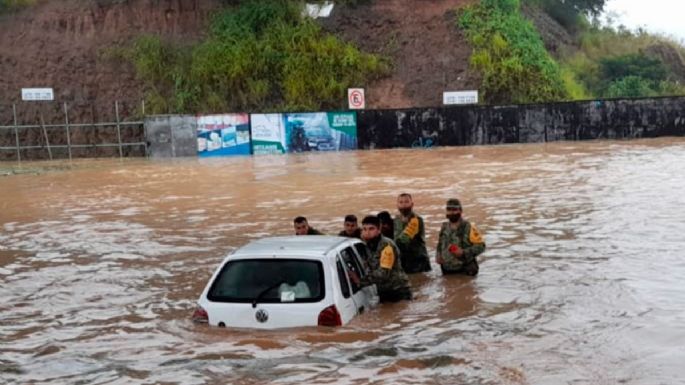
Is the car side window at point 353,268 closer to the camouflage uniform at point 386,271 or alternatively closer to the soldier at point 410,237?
the camouflage uniform at point 386,271

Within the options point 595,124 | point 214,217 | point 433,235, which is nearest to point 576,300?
point 433,235

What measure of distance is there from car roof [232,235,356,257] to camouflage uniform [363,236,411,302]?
608mm

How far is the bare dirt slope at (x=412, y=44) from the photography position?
43938mm

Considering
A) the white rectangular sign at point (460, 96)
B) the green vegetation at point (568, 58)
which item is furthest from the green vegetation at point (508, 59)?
the white rectangular sign at point (460, 96)

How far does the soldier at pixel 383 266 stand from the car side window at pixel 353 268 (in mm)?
131

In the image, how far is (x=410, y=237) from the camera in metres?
12.2

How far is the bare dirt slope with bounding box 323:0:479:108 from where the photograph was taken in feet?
144

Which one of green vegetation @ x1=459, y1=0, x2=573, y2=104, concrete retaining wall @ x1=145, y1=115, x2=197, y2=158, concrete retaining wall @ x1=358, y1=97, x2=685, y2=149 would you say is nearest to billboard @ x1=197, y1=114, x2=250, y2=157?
concrete retaining wall @ x1=145, y1=115, x2=197, y2=158

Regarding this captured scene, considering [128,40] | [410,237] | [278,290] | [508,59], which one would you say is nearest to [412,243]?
[410,237]

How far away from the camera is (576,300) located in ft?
34.6

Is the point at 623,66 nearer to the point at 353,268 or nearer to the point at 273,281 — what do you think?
the point at 353,268

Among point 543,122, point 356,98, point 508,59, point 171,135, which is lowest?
point 543,122

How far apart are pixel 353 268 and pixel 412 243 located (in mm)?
2750

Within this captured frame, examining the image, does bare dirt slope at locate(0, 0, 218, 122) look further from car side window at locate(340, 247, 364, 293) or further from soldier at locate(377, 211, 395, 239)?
car side window at locate(340, 247, 364, 293)
